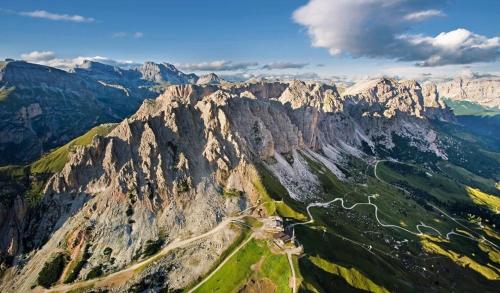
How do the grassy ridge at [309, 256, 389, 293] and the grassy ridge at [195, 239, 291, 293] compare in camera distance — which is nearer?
the grassy ridge at [195, 239, 291, 293]

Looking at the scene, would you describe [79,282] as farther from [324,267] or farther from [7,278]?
[324,267]

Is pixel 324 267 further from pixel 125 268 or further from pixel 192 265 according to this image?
pixel 125 268

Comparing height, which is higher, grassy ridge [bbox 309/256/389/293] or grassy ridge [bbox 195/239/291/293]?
grassy ridge [bbox 195/239/291/293]

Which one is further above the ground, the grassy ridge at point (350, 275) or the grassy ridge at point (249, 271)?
the grassy ridge at point (249, 271)

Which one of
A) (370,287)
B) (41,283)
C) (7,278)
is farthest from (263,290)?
(7,278)

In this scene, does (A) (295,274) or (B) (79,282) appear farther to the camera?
(B) (79,282)

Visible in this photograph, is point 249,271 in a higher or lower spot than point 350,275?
higher

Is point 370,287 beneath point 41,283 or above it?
beneath

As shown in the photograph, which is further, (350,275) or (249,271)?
(350,275)

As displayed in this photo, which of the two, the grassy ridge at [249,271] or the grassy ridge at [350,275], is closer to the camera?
the grassy ridge at [249,271]
